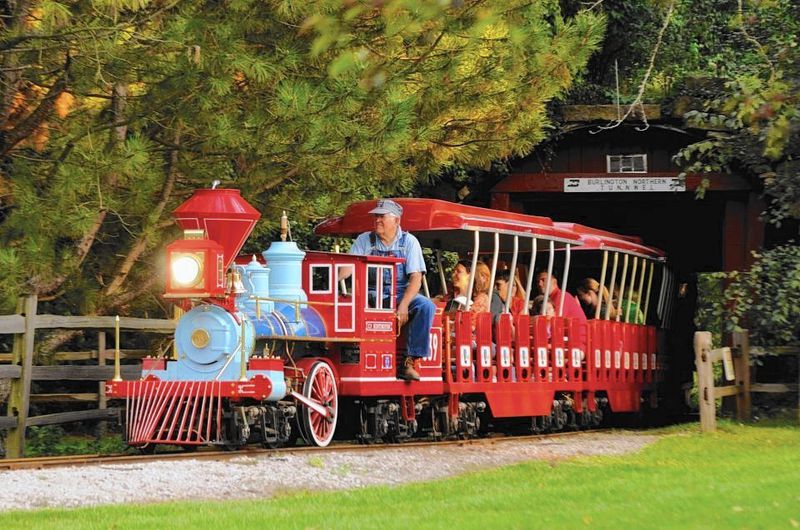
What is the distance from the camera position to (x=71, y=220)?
12.9 meters

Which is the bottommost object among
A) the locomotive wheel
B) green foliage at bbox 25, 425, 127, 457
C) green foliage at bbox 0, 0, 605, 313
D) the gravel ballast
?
green foliage at bbox 25, 425, 127, 457

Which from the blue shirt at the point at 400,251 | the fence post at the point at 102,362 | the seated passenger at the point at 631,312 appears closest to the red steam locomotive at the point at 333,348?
the blue shirt at the point at 400,251

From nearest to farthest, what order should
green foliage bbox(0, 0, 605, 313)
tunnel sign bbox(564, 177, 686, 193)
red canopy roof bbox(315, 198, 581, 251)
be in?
green foliage bbox(0, 0, 605, 313), red canopy roof bbox(315, 198, 581, 251), tunnel sign bbox(564, 177, 686, 193)

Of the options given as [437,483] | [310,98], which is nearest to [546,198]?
[310,98]

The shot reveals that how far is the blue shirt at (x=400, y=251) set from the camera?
1481 centimetres

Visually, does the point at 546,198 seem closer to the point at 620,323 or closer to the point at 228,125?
the point at 620,323

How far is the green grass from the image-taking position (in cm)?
820

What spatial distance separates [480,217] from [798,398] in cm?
568

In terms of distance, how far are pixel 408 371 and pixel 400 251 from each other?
124 centimetres

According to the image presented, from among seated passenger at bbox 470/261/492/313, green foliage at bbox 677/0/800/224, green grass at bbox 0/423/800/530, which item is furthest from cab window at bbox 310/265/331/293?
green foliage at bbox 677/0/800/224

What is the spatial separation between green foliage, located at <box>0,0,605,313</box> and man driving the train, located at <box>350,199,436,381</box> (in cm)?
73

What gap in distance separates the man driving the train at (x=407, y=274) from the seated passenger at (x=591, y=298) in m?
5.92

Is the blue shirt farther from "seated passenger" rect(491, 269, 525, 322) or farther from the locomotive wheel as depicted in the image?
"seated passenger" rect(491, 269, 525, 322)

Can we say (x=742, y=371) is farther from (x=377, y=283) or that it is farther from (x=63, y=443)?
(x=63, y=443)
